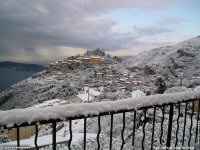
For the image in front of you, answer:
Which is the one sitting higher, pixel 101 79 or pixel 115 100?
pixel 115 100

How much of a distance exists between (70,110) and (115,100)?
587 mm

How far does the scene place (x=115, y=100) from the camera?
2.64 meters

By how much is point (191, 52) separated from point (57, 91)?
169ft

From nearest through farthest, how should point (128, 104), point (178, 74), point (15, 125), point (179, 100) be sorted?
point (15, 125), point (128, 104), point (179, 100), point (178, 74)

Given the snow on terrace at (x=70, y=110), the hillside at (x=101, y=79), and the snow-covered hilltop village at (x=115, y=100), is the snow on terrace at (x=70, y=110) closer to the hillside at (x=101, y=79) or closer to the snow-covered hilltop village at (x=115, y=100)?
the snow-covered hilltop village at (x=115, y=100)

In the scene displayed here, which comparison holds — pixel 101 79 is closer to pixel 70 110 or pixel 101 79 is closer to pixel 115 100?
pixel 115 100

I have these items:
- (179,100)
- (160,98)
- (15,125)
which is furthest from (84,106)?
(179,100)

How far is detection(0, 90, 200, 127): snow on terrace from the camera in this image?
6.26 feet

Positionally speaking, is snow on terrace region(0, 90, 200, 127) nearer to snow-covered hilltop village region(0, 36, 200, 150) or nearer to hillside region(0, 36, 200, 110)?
snow-covered hilltop village region(0, 36, 200, 150)

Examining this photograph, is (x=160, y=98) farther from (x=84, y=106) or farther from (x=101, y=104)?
(x=84, y=106)

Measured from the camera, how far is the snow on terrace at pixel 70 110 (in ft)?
6.26

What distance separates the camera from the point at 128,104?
2682 mm

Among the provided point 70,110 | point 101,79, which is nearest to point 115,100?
point 70,110

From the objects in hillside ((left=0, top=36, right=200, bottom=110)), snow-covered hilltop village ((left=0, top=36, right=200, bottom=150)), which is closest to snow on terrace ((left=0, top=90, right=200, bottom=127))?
snow-covered hilltop village ((left=0, top=36, right=200, bottom=150))
